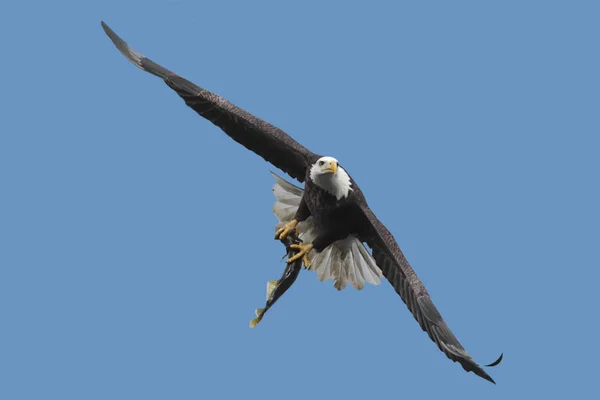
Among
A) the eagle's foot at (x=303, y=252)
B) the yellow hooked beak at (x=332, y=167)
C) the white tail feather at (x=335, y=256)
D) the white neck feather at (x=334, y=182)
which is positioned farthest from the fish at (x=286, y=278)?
the yellow hooked beak at (x=332, y=167)

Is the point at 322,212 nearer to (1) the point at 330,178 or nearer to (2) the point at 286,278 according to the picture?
(1) the point at 330,178

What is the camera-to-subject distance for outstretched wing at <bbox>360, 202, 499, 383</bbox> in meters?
9.75

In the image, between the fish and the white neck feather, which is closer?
the white neck feather

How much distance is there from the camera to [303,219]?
11211 millimetres

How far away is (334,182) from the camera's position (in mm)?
10609

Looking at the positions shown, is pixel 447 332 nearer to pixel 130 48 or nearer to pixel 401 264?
pixel 401 264

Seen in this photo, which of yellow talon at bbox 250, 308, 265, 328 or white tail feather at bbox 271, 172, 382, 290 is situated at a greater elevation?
white tail feather at bbox 271, 172, 382, 290

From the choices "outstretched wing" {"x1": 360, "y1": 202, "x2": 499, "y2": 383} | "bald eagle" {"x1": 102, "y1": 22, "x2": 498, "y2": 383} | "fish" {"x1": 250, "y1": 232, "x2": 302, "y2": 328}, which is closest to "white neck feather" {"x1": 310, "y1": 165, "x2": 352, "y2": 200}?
"bald eagle" {"x1": 102, "y1": 22, "x2": 498, "y2": 383}

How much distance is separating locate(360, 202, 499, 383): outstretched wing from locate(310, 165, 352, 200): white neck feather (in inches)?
10.0

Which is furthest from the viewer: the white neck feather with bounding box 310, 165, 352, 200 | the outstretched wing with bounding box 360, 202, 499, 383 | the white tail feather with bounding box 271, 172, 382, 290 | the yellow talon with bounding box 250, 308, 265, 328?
the white tail feather with bounding box 271, 172, 382, 290

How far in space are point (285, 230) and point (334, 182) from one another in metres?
0.82

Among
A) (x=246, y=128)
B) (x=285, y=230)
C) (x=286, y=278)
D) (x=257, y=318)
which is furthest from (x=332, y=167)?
(x=257, y=318)

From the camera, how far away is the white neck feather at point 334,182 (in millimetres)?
10602

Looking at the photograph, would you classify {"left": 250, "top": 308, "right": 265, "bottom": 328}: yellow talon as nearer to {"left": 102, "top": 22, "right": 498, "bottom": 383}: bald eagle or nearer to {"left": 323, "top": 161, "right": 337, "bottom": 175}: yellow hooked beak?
{"left": 102, "top": 22, "right": 498, "bottom": 383}: bald eagle
